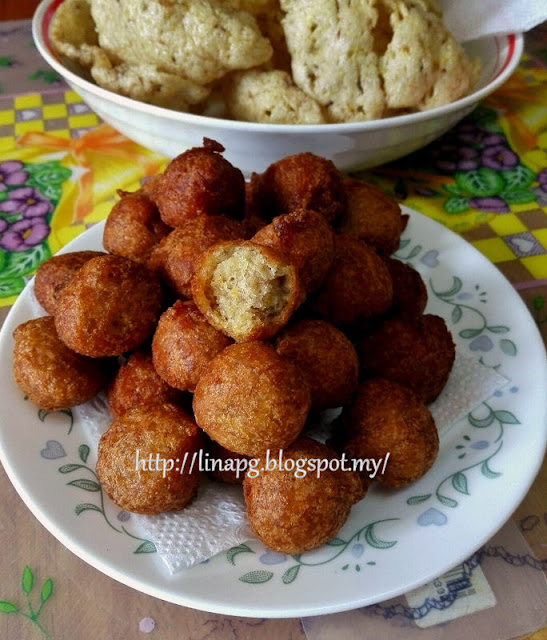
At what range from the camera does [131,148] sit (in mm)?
2322

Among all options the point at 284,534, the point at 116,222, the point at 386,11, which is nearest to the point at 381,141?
the point at 386,11

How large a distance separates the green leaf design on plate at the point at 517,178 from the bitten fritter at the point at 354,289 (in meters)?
1.11

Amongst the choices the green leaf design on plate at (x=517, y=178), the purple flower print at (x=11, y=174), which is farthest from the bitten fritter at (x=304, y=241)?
the purple flower print at (x=11, y=174)

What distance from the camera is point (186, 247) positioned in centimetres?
127

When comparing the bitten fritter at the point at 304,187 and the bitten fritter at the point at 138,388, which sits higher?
the bitten fritter at the point at 304,187

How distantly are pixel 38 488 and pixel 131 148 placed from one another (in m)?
1.56

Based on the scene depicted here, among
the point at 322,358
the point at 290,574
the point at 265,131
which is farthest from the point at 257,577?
the point at 265,131

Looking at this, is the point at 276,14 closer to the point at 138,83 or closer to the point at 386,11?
the point at 386,11

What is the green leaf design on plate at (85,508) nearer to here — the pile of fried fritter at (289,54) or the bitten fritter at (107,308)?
the bitten fritter at (107,308)

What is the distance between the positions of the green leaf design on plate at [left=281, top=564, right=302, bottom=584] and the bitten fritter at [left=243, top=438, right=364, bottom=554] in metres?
0.03

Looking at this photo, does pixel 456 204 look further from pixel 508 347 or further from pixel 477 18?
pixel 508 347

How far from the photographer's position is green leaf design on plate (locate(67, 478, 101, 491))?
44.6 inches

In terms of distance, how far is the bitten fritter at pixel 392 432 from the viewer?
114 cm

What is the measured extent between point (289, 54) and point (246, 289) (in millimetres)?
1171
